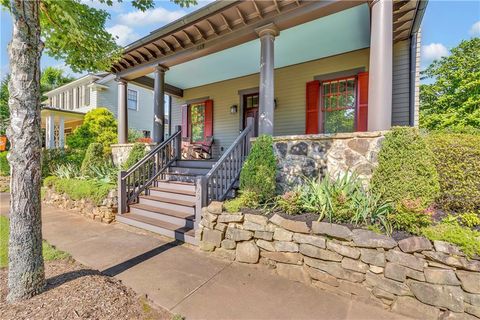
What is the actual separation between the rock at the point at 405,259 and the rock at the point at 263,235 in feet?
4.11

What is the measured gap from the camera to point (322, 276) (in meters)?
2.68

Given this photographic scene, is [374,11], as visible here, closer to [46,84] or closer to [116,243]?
[116,243]

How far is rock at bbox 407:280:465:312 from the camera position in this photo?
2.08m

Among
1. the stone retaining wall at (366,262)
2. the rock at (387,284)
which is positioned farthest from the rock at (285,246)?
the rock at (387,284)

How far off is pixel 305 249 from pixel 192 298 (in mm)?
1343

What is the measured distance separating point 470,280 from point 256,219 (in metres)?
2.08

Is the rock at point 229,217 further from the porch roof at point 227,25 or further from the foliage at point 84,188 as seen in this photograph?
the porch roof at point 227,25

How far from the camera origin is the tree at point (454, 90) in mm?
13734

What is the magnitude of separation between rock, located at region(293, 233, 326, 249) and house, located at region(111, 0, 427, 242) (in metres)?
1.58

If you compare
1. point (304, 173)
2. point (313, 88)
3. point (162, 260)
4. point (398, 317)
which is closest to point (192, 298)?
point (162, 260)

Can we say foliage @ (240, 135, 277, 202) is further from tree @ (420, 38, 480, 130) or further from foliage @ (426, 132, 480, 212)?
tree @ (420, 38, 480, 130)

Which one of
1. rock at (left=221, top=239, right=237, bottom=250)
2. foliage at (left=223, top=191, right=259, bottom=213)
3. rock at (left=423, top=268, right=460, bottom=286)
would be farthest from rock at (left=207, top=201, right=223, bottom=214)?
rock at (left=423, top=268, right=460, bottom=286)

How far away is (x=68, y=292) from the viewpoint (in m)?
2.22

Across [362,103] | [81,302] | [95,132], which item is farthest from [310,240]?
[95,132]
